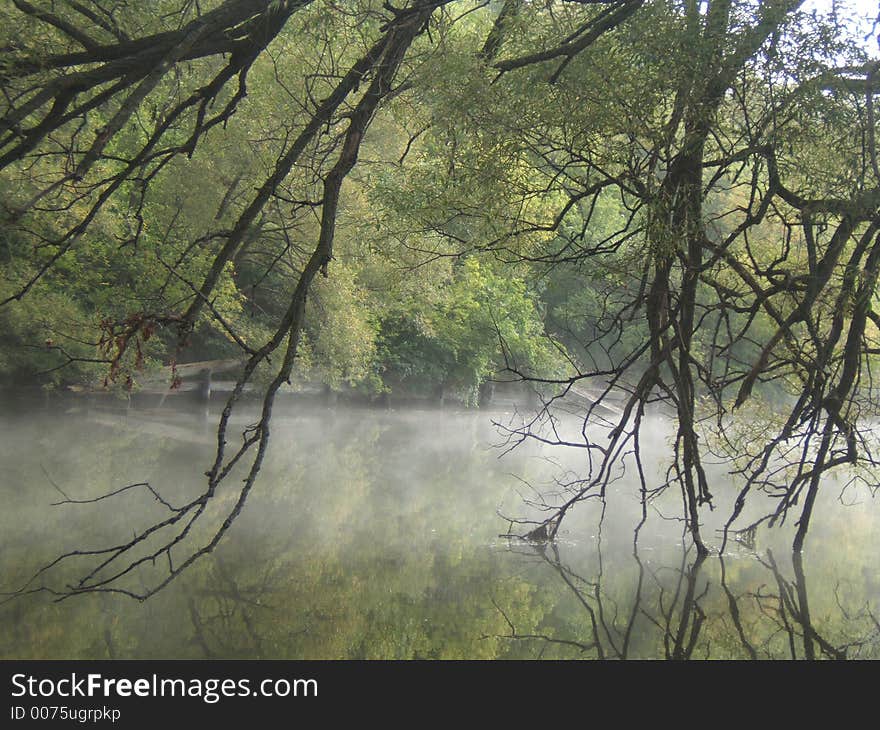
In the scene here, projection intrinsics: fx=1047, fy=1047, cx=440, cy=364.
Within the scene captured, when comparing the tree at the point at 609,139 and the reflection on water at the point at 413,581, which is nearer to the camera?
the tree at the point at 609,139

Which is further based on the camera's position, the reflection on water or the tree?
the reflection on water

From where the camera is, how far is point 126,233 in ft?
49.7

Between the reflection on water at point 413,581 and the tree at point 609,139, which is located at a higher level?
the tree at point 609,139

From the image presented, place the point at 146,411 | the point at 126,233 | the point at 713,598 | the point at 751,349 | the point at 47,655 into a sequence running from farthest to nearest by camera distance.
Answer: the point at 751,349 → the point at 146,411 → the point at 126,233 → the point at 713,598 → the point at 47,655

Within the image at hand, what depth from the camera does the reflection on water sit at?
5.25m

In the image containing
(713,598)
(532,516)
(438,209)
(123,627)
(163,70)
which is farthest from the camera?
(532,516)

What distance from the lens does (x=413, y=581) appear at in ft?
22.2

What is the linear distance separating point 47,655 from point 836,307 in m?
4.26

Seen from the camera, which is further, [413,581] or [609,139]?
[413,581]

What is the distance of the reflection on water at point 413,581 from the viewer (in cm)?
525

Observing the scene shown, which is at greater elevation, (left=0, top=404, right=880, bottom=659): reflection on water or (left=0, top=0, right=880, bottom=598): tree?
(left=0, top=0, right=880, bottom=598): tree

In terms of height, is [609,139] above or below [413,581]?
above

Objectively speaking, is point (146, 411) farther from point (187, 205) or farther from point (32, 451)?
point (32, 451)

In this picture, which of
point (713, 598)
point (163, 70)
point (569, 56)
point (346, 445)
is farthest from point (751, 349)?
point (163, 70)
